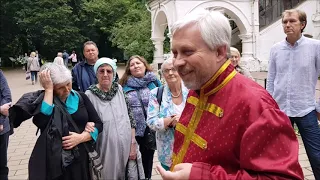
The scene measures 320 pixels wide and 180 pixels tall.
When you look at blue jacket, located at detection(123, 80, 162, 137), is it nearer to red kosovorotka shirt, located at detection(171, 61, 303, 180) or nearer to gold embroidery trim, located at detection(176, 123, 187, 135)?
gold embroidery trim, located at detection(176, 123, 187, 135)

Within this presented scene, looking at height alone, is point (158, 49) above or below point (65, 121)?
above

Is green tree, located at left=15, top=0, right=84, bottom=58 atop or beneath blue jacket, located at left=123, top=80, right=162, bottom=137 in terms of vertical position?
atop

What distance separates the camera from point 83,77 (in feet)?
15.6

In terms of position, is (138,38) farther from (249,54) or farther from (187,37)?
(187,37)

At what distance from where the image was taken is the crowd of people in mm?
1357

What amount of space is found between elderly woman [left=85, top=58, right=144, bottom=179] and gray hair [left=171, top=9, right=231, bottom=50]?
7.35ft

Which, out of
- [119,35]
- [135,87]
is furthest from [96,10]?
[135,87]

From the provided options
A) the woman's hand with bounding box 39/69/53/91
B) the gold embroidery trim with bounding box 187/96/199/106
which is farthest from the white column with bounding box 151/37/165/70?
the gold embroidery trim with bounding box 187/96/199/106

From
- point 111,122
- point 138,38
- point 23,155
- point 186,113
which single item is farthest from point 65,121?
point 138,38

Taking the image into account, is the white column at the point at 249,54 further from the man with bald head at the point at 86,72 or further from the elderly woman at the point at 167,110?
the elderly woman at the point at 167,110

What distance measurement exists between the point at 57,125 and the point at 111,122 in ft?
2.61

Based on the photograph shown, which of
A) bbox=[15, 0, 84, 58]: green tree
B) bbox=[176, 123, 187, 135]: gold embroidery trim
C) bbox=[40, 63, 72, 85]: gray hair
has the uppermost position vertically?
bbox=[15, 0, 84, 58]: green tree

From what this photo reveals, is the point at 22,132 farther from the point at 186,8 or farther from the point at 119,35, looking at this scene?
the point at 119,35

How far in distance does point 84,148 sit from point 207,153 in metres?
2.02
